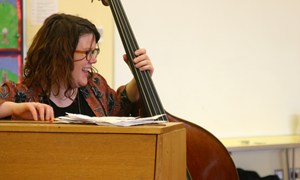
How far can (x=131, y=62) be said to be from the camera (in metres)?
1.32

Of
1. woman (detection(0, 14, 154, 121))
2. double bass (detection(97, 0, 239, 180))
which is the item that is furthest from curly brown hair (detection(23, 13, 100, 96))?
double bass (detection(97, 0, 239, 180))

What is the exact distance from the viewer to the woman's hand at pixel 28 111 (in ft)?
3.16

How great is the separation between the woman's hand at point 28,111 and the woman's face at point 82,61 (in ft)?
0.97

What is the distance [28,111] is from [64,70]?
32 cm

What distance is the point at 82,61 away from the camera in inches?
53.3

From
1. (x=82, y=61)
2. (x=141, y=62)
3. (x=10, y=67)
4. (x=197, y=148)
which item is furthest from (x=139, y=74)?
(x=10, y=67)

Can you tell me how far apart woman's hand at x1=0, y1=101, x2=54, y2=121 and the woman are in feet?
0.60

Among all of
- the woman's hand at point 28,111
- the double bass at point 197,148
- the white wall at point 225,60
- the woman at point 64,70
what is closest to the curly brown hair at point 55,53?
the woman at point 64,70

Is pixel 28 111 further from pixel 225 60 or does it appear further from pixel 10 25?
pixel 225 60

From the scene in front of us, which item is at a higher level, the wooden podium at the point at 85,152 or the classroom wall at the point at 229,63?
the classroom wall at the point at 229,63

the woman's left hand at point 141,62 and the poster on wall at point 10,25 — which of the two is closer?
the woman's left hand at point 141,62

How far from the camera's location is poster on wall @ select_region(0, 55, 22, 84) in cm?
189

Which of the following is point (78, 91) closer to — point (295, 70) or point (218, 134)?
point (218, 134)

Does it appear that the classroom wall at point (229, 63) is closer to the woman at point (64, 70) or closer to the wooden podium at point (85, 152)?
the woman at point (64, 70)
